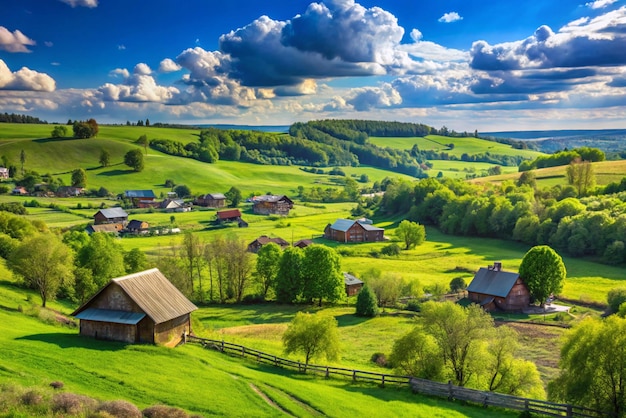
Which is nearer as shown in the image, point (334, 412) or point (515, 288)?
point (334, 412)

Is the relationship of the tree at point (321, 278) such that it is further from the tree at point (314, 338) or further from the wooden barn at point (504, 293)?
the tree at point (314, 338)

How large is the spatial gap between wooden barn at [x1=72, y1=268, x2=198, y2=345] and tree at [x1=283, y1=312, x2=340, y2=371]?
7433 millimetres

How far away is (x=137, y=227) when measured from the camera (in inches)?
4535

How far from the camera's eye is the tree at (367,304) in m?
56.3

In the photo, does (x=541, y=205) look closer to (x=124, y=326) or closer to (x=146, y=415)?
(x=124, y=326)

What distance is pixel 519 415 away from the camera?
84.7ft

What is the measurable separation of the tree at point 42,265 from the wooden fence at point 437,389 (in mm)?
16874

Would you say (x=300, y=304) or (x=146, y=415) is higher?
(x=146, y=415)

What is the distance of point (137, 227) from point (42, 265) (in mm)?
71601

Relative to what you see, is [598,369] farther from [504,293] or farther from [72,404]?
[504,293]

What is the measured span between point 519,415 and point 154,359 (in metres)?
18.9

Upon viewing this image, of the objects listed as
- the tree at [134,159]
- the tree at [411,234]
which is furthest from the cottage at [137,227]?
the tree at [134,159]

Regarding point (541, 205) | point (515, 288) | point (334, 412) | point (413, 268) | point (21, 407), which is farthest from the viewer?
point (541, 205)

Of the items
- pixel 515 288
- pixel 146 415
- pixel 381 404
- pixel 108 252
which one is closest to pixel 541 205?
pixel 515 288
